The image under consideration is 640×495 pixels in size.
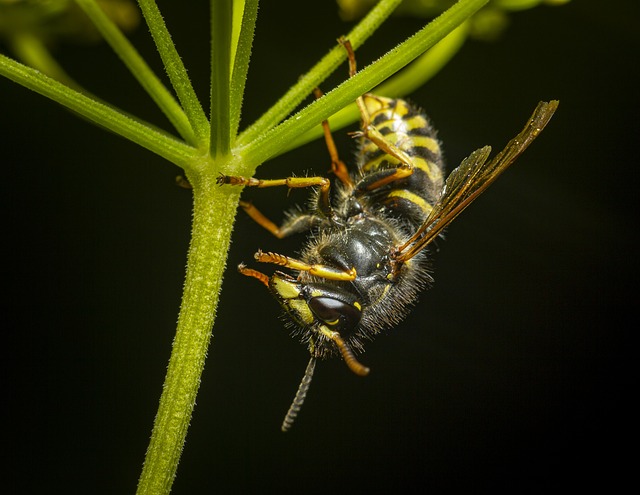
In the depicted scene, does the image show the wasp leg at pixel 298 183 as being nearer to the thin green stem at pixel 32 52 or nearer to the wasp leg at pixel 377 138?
the wasp leg at pixel 377 138

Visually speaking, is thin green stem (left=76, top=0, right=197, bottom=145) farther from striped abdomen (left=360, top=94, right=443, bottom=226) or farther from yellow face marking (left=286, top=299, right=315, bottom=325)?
striped abdomen (left=360, top=94, right=443, bottom=226)

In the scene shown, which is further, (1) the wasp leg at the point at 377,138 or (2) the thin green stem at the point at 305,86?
(1) the wasp leg at the point at 377,138

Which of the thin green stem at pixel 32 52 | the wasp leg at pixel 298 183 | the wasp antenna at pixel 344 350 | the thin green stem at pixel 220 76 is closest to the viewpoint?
the thin green stem at pixel 220 76

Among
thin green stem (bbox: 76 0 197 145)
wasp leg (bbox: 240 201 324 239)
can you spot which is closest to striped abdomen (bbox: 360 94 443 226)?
wasp leg (bbox: 240 201 324 239)

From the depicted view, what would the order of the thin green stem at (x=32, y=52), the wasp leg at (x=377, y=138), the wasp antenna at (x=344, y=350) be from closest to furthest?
the wasp antenna at (x=344, y=350)
the wasp leg at (x=377, y=138)
the thin green stem at (x=32, y=52)

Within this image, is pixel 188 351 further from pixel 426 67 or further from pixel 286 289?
pixel 426 67

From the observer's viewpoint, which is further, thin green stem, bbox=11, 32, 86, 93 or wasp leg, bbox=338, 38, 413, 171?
thin green stem, bbox=11, 32, 86, 93

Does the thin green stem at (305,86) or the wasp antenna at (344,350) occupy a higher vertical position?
the thin green stem at (305,86)

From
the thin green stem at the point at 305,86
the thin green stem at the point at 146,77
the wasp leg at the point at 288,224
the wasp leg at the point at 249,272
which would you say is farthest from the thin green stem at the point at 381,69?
the wasp leg at the point at 288,224
